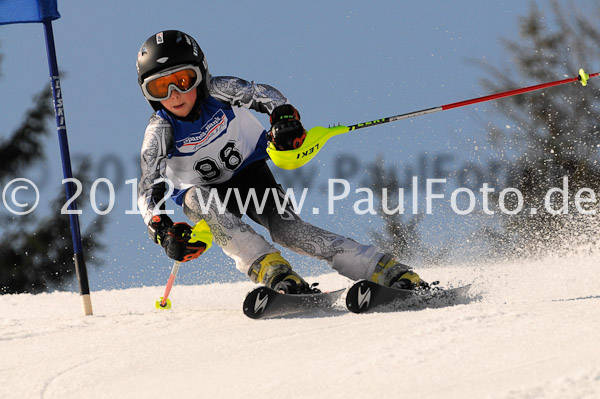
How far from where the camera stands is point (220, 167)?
15.2 ft

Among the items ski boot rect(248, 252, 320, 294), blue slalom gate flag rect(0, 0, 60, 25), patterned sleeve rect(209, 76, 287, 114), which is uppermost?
blue slalom gate flag rect(0, 0, 60, 25)

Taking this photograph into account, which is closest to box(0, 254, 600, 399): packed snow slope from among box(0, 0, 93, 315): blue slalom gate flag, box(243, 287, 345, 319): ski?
box(243, 287, 345, 319): ski

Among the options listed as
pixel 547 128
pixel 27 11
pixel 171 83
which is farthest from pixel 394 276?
pixel 547 128

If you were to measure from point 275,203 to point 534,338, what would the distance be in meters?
2.22

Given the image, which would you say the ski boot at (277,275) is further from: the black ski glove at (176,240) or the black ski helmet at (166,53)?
the black ski helmet at (166,53)

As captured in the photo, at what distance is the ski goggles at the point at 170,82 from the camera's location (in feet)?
14.1

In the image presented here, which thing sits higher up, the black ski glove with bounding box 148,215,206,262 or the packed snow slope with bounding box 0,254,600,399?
the black ski glove with bounding box 148,215,206,262

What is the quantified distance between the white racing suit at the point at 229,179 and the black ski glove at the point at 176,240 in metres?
0.14

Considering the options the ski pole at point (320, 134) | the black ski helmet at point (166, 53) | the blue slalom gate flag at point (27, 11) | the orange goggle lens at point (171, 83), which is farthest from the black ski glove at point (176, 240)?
the blue slalom gate flag at point (27, 11)

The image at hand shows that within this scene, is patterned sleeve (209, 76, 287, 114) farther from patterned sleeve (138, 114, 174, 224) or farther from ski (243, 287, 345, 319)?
ski (243, 287, 345, 319)

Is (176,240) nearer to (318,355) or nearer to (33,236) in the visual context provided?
(318,355)

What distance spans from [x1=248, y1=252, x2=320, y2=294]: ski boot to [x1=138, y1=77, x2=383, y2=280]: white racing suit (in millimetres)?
50

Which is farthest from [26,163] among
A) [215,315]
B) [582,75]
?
[582,75]

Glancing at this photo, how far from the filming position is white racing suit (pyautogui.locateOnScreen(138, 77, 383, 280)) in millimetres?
4391
